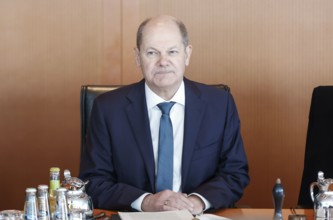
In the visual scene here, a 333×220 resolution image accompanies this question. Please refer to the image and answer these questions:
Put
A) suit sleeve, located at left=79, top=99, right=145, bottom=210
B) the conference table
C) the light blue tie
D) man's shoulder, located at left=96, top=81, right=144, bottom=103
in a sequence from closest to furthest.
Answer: the conference table → suit sleeve, located at left=79, top=99, right=145, bottom=210 → the light blue tie → man's shoulder, located at left=96, top=81, right=144, bottom=103

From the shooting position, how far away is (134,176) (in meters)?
3.05

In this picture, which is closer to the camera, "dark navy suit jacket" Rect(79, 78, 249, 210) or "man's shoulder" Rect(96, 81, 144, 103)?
"dark navy suit jacket" Rect(79, 78, 249, 210)

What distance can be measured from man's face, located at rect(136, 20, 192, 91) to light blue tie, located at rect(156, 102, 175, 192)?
185 millimetres

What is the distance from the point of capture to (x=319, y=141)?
323 cm

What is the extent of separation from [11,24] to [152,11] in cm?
86

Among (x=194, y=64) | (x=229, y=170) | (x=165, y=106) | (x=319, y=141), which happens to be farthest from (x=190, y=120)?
(x=194, y=64)

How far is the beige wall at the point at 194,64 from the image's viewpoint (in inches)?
170

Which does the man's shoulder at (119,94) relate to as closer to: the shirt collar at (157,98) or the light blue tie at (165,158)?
the shirt collar at (157,98)

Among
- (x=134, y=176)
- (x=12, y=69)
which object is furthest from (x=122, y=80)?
(x=134, y=176)

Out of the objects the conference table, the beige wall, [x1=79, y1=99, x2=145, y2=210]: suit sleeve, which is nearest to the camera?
the conference table

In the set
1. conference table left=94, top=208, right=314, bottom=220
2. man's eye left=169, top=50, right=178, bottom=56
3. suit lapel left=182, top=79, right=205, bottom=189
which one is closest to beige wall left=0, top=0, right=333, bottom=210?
suit lapel left=182, top=79, right=205, bottom=189

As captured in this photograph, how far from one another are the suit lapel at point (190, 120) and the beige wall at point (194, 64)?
47.9 inches

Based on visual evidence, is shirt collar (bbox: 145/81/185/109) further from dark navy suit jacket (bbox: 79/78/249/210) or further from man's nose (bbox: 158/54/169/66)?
man's nose (bbox: 158/54/169/66)

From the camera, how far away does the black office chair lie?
3209mm
